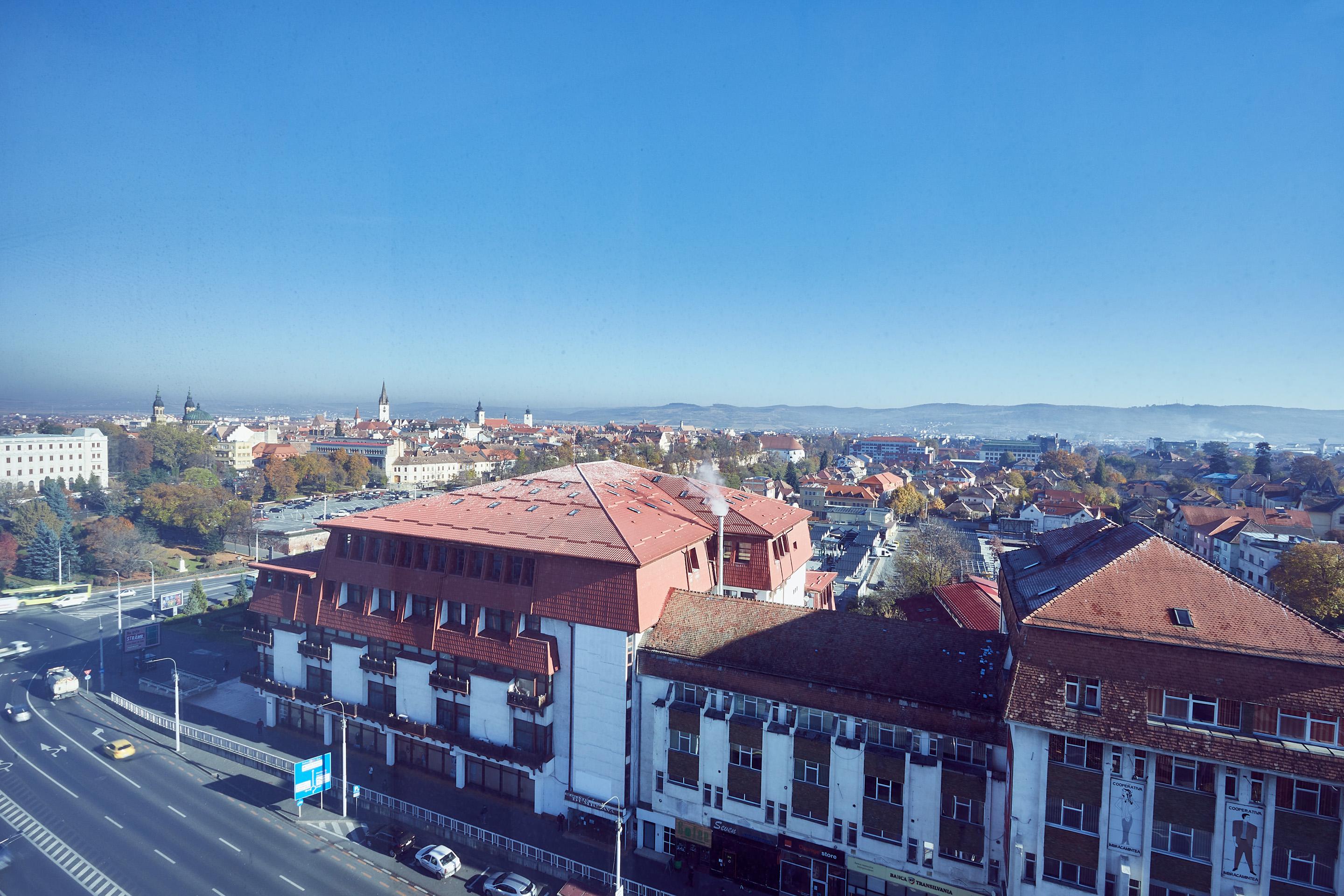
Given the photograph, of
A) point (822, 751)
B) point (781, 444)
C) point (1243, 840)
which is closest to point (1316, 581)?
point (1243, 840)

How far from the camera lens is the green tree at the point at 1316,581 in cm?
3306

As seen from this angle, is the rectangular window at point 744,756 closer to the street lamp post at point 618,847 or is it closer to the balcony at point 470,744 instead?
the street lamp post at point 618,847

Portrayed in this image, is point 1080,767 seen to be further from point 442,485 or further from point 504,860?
point 442,485

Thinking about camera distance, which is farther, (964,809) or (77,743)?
(77,743)

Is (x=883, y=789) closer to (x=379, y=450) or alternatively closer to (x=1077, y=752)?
(x=1077, y=752)

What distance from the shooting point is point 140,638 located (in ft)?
104

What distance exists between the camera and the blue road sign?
60.0ft

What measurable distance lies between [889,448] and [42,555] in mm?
177381

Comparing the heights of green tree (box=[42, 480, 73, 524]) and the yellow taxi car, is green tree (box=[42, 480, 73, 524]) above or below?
above

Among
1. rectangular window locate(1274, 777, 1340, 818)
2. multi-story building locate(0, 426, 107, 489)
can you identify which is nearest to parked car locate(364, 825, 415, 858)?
rectangular window locate(1274, 777, 1340, 818)

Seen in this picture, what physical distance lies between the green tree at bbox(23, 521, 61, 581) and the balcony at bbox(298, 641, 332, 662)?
35.2m

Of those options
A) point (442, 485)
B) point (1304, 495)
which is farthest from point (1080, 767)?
point (442, 485)

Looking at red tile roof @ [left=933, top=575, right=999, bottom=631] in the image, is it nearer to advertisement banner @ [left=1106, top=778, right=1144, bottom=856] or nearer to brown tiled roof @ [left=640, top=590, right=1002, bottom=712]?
brown tiled roof @ [left=640, top=590, right=1002, bottom=712]

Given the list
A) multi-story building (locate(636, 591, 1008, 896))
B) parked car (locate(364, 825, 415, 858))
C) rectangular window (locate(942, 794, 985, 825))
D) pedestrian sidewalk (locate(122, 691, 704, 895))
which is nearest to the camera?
rectangular window (locate(942, 794, 985, 825))
